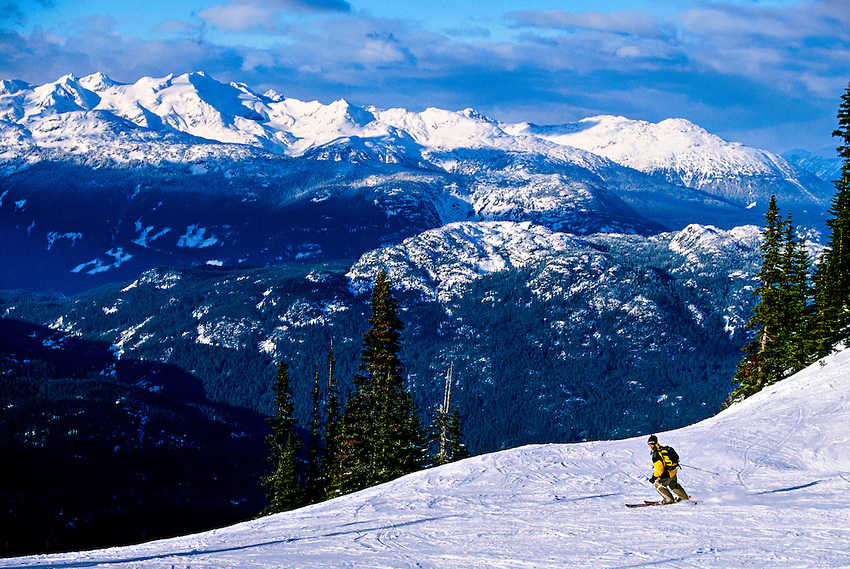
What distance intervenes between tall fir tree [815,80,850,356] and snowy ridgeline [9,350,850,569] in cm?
1667

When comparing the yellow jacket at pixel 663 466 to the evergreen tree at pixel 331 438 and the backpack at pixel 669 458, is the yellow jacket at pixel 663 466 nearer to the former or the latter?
the backpack at pixel 669 458

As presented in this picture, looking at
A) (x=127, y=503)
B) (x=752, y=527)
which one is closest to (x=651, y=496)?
(x=752, y=527)

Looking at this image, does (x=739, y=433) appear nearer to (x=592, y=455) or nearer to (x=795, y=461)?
(x=795, y=461)

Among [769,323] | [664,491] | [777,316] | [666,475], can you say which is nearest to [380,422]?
[664,491]

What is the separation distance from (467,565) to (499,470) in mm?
14128

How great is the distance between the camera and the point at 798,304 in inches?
2452

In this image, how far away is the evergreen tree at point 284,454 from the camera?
5909cm

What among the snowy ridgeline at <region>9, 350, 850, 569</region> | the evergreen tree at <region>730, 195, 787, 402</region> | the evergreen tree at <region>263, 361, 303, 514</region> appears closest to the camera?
the snowy ridgeline at <region>9, 350, 850, 569</region>

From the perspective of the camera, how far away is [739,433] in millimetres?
38062

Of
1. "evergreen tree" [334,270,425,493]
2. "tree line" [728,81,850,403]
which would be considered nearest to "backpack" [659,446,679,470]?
"evergreen tree" [334,270,425,493]

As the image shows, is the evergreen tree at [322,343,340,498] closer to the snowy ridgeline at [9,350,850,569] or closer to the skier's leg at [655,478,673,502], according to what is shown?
the snowy ridgeline at [9,350,850,569]

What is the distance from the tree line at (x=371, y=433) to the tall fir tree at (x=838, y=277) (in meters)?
28.6

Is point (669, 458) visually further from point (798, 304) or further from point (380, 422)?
point (798, 304)

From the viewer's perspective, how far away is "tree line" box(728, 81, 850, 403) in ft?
184
